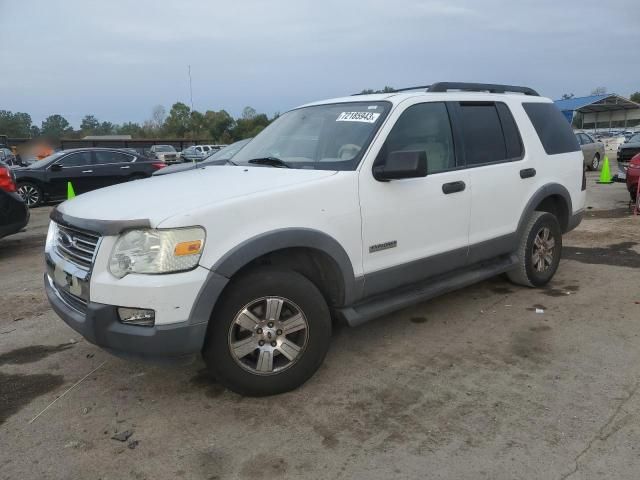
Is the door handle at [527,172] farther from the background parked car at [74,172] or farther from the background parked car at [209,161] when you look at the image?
the background parked car at [74,172]

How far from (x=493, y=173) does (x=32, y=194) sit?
41.3 feet

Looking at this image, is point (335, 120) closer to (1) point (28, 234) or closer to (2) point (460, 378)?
(2) point (460, 378)

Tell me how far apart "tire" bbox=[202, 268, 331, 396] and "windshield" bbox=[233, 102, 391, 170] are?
0.93m

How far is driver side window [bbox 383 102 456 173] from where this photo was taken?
3.83 metres

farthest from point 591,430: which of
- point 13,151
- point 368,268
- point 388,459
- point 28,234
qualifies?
point 13,151

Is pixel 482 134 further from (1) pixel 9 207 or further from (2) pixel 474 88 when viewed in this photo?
(1) pixel 9 207

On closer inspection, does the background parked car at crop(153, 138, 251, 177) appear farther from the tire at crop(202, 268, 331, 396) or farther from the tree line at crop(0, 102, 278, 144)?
the tree line at crop(0, 102, 278, 144)

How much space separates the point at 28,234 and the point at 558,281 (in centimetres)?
880

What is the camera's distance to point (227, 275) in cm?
288

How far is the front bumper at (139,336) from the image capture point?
2.77 metres

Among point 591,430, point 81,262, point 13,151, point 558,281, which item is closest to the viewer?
point 591,430

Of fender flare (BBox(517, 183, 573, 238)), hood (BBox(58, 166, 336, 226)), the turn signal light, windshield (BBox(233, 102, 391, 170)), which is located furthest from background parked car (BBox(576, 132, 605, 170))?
the turn signal light

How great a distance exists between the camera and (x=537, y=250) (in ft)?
16.8

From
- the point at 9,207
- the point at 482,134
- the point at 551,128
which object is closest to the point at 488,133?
the point at 482,134
